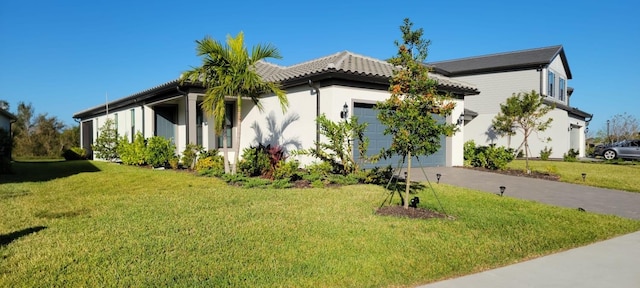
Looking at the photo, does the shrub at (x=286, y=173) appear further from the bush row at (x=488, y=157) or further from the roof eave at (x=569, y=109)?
the roof eave at (x=569, y=109)

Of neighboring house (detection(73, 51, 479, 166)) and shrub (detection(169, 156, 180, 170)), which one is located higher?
neighboring house (detection(73, 51, 479, 166))

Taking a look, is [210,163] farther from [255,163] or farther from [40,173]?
[40,173]

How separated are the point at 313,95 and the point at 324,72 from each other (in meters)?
1.17

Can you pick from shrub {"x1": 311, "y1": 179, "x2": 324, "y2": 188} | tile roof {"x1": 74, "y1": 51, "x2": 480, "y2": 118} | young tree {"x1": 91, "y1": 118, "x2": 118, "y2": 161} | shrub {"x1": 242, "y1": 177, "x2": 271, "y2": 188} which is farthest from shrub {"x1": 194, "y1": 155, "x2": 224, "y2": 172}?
young tree {"x1": 91, "y1": 118, "x2": 118, "y2": 161}

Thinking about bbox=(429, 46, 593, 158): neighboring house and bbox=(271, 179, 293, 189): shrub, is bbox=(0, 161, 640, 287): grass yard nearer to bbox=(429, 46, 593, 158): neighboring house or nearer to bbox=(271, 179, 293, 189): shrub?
bbox=(271, 179, 293, 189): shrub

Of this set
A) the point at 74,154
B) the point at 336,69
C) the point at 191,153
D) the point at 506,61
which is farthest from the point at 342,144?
the point at 506,61

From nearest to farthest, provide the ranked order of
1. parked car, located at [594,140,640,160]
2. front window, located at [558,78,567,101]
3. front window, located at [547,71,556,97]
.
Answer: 1. parked car, located at [594,140,640,160]
2. front window, located at [547,71,556,97]
3. front window, located at [558,78,567,101]

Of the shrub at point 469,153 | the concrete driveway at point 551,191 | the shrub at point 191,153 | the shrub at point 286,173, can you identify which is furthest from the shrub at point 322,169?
the shrub at point 469,153

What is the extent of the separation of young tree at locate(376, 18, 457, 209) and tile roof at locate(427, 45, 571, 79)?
20.6 metres

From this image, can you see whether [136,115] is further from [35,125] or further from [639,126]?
[639,126]

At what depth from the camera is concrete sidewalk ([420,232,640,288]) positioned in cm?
383

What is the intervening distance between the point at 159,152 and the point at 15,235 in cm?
1047

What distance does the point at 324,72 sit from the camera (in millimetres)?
11812

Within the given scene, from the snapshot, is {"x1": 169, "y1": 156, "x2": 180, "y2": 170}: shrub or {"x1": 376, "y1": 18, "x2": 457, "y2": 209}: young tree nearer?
{"x1": 376, "y1": 18, "x2": 457, "y2": 209}: young tree
